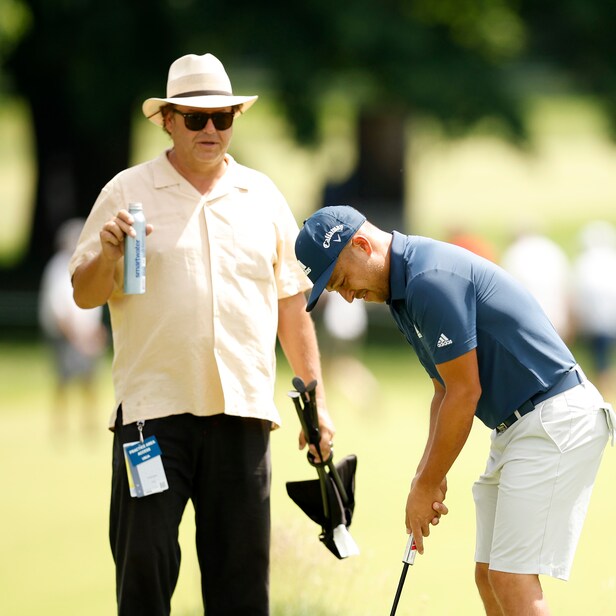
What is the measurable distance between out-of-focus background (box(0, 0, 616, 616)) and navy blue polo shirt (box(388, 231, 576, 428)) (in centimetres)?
159

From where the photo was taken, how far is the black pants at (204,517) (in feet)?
15.1

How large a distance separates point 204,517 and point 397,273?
1.25m

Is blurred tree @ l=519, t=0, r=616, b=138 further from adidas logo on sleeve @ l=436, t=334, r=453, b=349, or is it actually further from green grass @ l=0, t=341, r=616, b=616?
adidas logo on sleeve @ l=436, t=334, r=453, b=349

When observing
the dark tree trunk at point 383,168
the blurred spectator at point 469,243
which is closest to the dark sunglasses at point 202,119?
the blurred spectator at point 469,243

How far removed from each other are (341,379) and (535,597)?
949 centimetres

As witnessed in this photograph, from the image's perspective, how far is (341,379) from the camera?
1360 centimetres

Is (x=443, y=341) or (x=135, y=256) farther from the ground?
(x=135, y=256)

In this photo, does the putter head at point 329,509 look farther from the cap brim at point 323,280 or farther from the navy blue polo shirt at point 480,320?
the cap brim at point 323,280

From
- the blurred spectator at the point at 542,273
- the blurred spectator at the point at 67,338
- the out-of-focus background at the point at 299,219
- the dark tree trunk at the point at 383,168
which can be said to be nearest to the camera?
the out-of-focus background at the point at 299,219

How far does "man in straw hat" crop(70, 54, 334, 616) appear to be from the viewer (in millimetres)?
4625

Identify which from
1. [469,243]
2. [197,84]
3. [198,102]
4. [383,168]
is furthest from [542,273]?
[383,168]

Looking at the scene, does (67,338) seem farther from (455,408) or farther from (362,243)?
(455,408)

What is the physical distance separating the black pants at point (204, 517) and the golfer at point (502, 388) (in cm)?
73

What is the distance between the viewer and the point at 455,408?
4.08 m
